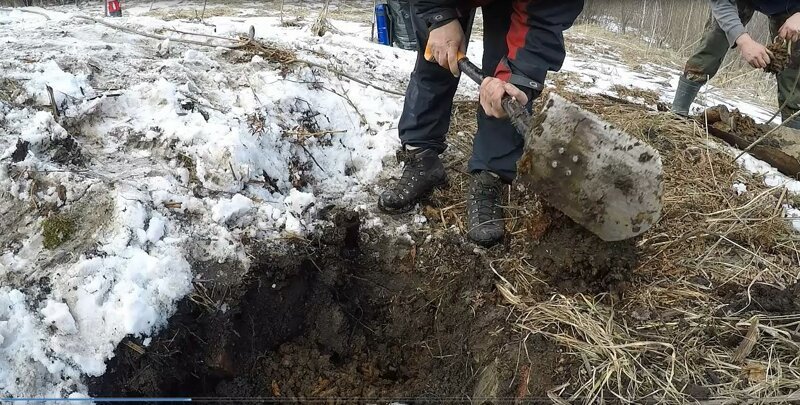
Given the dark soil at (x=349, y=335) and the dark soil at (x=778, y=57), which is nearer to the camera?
the dark soil at (x=349, y=335)

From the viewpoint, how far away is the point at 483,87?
1958 mm

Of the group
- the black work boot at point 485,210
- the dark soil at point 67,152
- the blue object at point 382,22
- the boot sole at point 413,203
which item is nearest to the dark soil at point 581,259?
the black work boot at point 485,210

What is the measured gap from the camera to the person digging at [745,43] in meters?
3.10

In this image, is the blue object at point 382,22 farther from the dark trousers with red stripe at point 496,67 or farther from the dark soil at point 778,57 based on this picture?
the dark soil at point 778,57

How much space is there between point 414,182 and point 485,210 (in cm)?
38

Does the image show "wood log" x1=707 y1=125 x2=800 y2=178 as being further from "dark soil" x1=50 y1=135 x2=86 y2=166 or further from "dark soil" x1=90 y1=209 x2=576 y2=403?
"dark soil" x1=50 y1=135 x2=86 y2=166

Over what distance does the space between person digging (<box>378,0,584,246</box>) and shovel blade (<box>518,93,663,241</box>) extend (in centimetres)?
22

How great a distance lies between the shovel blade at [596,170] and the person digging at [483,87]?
0.22m

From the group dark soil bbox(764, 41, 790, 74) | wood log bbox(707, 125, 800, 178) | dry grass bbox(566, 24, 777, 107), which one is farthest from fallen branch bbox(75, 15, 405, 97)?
dry grass bbox(566, 24, 777, 107)

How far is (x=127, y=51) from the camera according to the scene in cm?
323

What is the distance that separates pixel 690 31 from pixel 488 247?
25.6 ft

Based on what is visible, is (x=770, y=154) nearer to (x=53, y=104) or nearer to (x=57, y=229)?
(x=57, y=229)

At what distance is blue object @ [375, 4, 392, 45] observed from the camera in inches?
191

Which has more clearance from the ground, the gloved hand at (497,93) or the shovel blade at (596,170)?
the gloved hand at (497,93)
